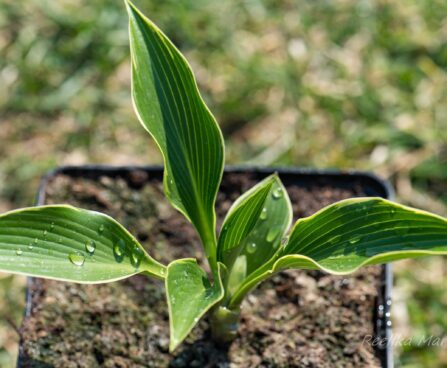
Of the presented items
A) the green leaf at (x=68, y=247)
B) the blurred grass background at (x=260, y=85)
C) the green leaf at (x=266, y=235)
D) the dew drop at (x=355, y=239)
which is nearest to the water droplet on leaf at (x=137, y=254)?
the green leaf at (x=68, y=247)

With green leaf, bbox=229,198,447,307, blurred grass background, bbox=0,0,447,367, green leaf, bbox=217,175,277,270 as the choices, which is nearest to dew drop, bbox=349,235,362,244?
green leaf, bbox=229,198,447,307

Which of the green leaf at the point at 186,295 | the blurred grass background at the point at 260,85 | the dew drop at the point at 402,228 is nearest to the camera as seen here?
the green leaf at the point at 186,295

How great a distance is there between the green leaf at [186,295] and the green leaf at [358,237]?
0.09 meters

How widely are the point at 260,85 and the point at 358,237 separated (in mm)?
1189

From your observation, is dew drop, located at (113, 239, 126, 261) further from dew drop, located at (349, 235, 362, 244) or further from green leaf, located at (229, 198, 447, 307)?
dew drop, located at (349, 235, 362, 244)

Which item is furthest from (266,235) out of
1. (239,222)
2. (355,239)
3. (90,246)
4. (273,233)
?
(90,246)

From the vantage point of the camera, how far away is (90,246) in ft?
3.50

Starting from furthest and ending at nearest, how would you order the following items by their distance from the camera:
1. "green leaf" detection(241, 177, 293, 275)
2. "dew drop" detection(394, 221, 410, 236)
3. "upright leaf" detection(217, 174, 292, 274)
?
"green leaf" detection(241, 177, 293, 275)
"upright leaf" detection(217, 174, 292, 274)
"dew drop" detection(394, 221, 410, 236)

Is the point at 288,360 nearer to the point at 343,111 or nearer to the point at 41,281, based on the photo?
the point at 41,281

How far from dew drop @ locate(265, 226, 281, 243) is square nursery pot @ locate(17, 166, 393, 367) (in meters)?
0.18

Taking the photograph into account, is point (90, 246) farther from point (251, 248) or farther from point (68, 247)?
point (251, 248)

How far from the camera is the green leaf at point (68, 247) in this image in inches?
39.4

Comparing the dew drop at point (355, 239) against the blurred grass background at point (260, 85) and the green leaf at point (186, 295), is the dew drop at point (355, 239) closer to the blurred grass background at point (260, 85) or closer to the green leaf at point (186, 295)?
the green leaf at point (186, 295)

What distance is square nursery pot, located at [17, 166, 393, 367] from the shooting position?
1274 mm
